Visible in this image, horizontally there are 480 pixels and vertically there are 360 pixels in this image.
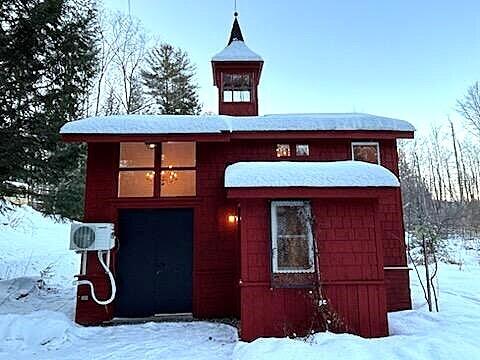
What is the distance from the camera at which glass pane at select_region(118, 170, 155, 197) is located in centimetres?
688

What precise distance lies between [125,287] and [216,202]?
7.76ft

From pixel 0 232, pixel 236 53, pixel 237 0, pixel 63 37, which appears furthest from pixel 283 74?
pixel 0 232

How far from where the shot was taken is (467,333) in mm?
4703

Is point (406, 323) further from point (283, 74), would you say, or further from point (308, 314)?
point (283, 74)

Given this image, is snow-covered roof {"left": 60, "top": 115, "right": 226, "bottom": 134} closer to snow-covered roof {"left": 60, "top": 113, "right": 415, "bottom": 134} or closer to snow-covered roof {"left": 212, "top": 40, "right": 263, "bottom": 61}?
snow-covered roof {"left": 60, "top": 113, "right": 415, "bottom": 134}

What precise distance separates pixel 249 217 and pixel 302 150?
268cm

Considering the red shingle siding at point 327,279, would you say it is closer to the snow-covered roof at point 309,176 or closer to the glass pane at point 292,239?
the glass pane at point 292,239

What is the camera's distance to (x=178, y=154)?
707 cm

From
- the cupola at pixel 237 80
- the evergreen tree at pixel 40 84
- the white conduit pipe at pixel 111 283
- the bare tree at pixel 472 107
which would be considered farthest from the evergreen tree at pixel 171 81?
the bare tree at pixel 472 107

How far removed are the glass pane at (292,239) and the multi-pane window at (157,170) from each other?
239 centimetres

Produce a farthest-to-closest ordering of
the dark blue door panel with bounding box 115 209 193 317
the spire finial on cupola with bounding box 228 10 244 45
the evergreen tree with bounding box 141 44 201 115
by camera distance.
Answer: the evergreen tree with bounding box 141 44 201 115 < the spire finial on cupola with bounding box 228 10 244 45 < the dark blue door panel with bounding box 115 209 193 317

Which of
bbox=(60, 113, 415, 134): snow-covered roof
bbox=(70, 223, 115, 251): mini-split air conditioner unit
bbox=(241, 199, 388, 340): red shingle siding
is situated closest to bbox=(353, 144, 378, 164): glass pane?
bbox=(60, 113, 415, 134): snow-covered roof

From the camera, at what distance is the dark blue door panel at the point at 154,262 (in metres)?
6.59

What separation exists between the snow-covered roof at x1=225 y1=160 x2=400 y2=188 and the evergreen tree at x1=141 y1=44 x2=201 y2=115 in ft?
37.2
